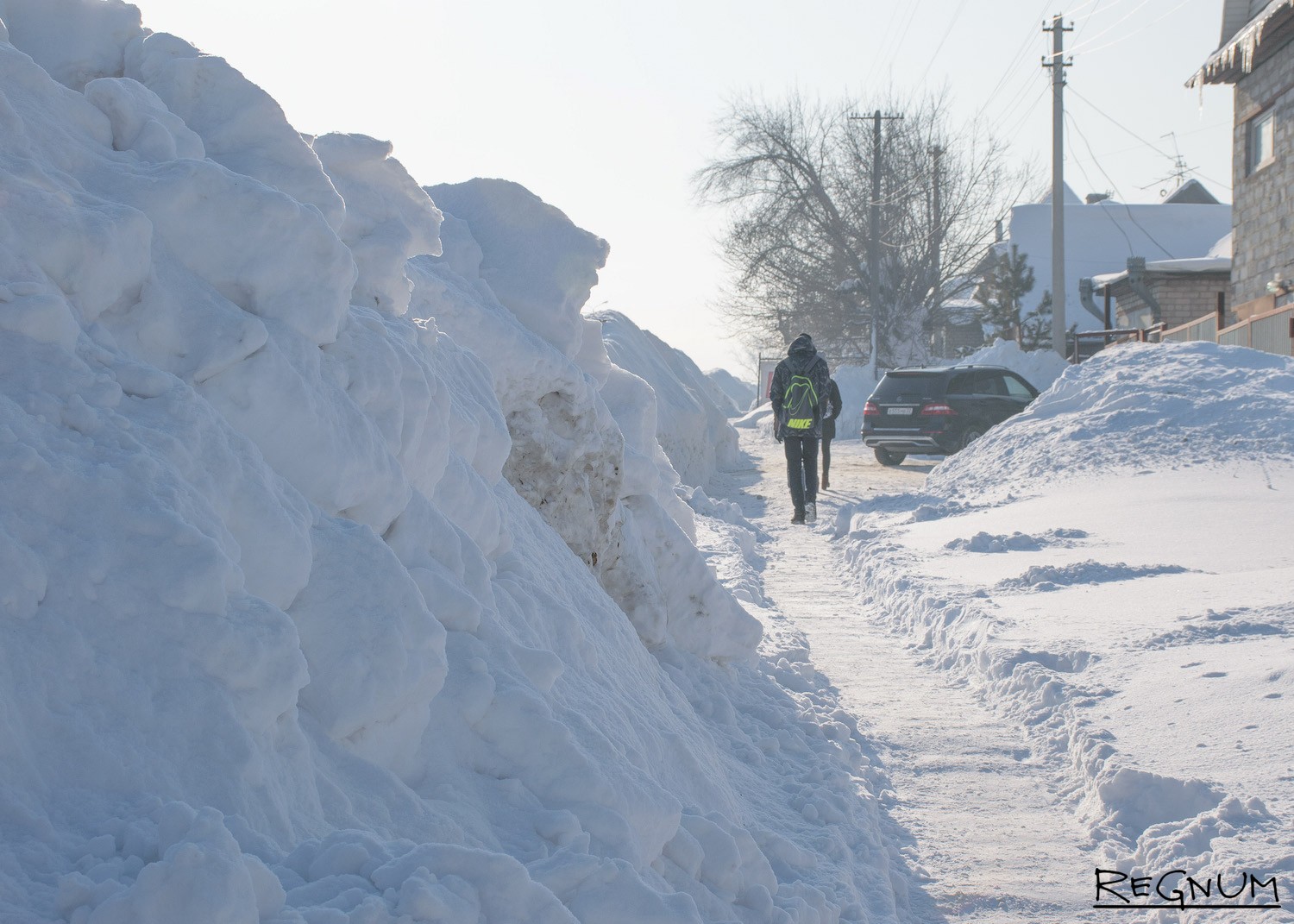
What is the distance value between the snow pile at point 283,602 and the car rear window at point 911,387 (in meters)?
13.1

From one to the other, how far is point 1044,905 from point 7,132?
10.3 feet

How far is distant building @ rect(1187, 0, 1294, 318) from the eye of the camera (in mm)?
15703

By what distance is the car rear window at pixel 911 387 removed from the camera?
16.6 meters

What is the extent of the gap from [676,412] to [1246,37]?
9305 mm

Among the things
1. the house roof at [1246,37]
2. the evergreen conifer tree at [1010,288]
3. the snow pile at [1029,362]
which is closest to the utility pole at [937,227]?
the evergreen conifer tree at [1010,288]

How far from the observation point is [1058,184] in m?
21.8

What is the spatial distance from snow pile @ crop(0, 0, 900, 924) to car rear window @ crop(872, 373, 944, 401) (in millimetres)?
13098

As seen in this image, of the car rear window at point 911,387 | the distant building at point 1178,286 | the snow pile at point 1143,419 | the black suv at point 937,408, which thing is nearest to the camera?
the snow pile at point 1143,419

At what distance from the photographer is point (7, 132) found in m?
2.53

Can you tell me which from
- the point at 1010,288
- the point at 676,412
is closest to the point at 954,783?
the point at 676,412

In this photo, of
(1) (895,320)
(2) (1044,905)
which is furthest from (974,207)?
(2) (1044,905)

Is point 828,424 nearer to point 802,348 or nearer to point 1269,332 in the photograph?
point 802,348

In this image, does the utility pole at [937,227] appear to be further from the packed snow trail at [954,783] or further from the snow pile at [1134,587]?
the packed snow trail at [954,783]

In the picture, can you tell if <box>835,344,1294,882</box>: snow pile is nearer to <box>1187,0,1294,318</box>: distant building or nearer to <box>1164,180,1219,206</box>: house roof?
<box>1187,0,1294,318</box>: distant building
